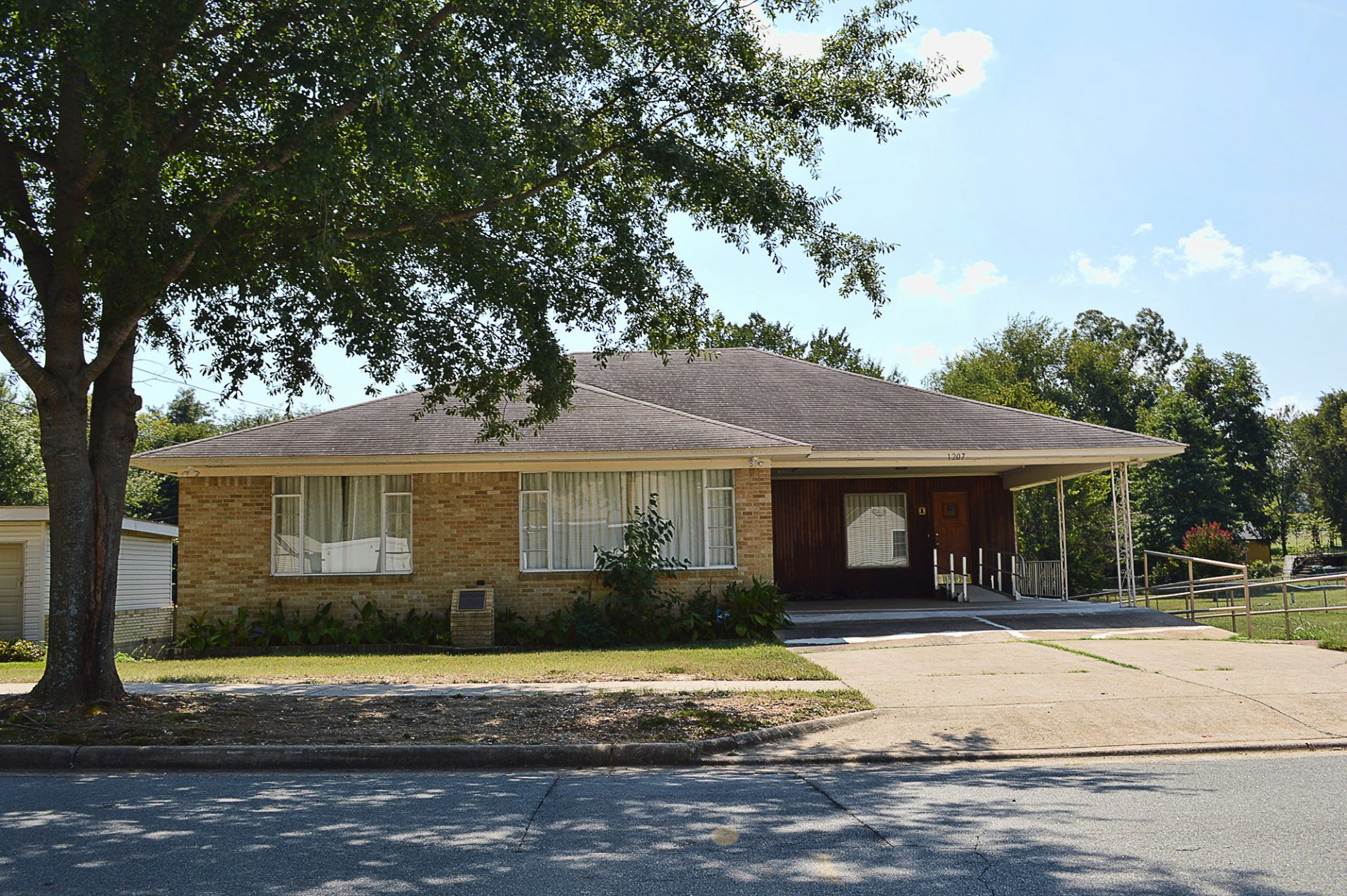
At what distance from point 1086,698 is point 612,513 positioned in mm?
9004

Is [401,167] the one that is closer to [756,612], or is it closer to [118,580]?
[756,612]

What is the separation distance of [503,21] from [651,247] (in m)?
3.23

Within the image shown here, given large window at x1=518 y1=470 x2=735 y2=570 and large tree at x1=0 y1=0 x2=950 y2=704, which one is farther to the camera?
large window at x1=518 y1=470 x2=735 y2=570

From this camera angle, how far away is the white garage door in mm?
22234

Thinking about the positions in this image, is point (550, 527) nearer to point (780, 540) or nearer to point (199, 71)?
point (780, 540)

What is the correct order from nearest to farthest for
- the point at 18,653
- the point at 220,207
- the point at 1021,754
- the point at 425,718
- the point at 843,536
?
the point at 1021,754 < the point at 220,207 < the point at 425,718 < the point at 18,653 < the point at 843,536

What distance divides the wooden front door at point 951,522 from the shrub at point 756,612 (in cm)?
672

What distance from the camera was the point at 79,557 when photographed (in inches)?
380

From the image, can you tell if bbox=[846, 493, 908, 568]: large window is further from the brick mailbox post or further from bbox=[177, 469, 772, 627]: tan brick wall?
the brick mailbox post

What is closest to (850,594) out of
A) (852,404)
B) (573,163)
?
(852,404)

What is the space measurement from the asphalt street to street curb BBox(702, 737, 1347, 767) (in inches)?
12.6

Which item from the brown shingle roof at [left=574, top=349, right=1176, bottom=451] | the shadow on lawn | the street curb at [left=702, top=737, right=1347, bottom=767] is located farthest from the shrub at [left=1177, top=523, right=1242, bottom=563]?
the shadow on lawn

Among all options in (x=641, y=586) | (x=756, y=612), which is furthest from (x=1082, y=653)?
(x=641, y=586)

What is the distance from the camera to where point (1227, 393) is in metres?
57.4
